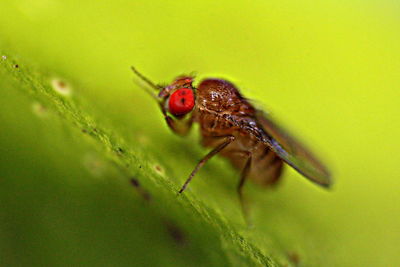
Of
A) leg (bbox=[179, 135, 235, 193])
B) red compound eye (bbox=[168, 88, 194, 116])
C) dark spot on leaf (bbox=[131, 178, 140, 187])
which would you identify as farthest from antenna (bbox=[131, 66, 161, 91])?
dark spot on leaf (bbox=[131, 178, 140, 187])

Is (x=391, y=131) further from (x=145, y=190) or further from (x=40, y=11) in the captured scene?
(x=40, y=11)

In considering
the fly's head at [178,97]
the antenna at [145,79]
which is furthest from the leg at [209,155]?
the antenna at [145,79]

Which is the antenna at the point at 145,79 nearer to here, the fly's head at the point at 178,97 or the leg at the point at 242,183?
the fly's head at the point at 178,97

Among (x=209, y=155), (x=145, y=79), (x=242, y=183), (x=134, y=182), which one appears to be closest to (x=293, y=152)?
(x=242, y=183)

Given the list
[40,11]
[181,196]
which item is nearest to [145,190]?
[181,196]

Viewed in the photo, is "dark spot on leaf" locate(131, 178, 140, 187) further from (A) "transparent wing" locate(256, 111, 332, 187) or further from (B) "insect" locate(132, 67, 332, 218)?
(A) "transparent wing" locate(256, 111, 332, 187)
